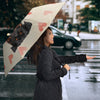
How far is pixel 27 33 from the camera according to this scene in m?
2.51

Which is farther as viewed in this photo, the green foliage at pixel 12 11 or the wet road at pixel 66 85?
the green foliage at pixel 12 11

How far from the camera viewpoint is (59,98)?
2777 mm

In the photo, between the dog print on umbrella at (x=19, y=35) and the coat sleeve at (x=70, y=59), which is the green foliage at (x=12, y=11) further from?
the dog print on umbrella at (x=19, y=35)

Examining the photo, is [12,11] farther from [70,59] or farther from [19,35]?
[19,35]

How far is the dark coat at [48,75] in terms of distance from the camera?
2512mm

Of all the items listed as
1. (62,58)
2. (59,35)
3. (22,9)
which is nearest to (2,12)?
(22,9)

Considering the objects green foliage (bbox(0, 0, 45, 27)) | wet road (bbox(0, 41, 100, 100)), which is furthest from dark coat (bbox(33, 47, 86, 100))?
green foliage (bbox(0, 0, 45, 27))

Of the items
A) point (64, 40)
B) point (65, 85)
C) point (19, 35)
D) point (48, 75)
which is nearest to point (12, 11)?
point (64, 40)

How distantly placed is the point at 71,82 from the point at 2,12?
49.7ft

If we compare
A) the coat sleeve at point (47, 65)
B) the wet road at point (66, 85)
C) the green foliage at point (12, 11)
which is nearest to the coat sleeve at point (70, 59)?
the coat sleeve at point (47, 65)

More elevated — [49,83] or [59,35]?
[49,83]

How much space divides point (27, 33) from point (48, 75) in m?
0.50

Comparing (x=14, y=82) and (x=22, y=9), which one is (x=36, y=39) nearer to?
(x=14, y=82)

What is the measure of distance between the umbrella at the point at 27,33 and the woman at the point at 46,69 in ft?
0.55
